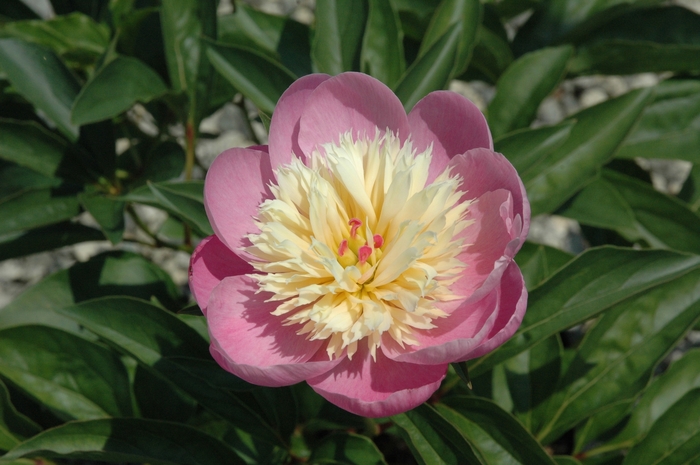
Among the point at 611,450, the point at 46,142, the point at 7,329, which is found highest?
the point at 46,142

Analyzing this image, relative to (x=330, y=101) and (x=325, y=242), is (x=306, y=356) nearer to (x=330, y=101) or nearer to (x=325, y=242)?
(x=325, y=242)

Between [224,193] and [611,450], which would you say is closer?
[224,193]

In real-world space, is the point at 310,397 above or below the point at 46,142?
below

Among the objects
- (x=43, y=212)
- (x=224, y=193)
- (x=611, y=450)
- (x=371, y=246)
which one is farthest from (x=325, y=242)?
(x=611, y=450)

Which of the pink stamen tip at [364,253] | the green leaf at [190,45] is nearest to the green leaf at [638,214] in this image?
the pink stamen tip at [364,253]

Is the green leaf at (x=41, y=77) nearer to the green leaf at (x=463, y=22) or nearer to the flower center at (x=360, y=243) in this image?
the flower center at (x=360, y=243)

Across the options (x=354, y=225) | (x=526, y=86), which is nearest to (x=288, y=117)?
(x=354, y=225)

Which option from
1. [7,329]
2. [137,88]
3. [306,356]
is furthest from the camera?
[137,88]

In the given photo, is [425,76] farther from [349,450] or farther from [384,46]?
[349,450]
